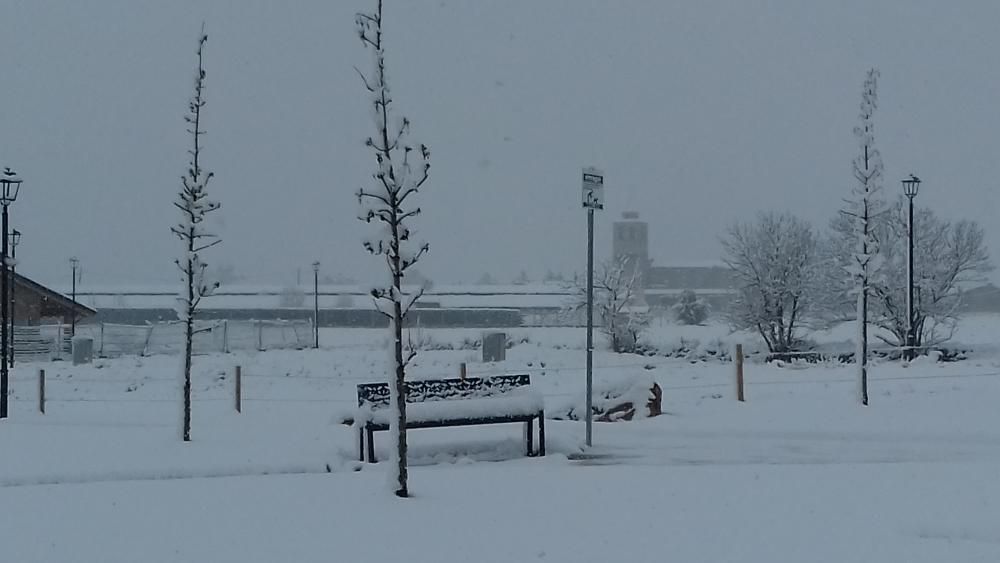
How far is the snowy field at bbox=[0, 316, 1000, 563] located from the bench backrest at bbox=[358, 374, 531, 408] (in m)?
0.63

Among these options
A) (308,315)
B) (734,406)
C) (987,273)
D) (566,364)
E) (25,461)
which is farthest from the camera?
(308,315)

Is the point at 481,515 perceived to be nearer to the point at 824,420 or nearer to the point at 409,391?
the point at 409,391

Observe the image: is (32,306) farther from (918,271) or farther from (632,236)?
(632,236)

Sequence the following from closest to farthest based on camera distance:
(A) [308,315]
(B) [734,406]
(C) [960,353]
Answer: (B) [734,406] → (C) [960,353] → (A) [308,315]

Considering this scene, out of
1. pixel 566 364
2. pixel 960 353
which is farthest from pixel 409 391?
pixel 960 353

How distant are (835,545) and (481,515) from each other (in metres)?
2.58

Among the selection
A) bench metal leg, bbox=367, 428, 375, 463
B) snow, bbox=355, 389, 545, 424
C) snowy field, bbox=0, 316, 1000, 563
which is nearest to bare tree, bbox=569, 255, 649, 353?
snowy field, bbox=0, 316, 1000, 563

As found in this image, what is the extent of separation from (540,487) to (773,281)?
3738cm

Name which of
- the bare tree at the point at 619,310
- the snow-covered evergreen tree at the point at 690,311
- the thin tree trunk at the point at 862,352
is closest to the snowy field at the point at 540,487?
the thin tree trunk at the point at 862,352

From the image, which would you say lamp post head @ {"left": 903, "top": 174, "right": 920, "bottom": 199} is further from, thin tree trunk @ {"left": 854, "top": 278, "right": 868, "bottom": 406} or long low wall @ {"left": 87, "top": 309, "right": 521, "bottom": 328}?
long low wall @ {"left": 87, "top": 309, "right": 521, "bottom": 328}

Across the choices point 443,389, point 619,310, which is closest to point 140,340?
point 619,310

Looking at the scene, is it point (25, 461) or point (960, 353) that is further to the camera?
point (960, 353)

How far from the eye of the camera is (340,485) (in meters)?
8.60

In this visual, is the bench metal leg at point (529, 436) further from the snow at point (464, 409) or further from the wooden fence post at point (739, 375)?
the wooden fence post at point (739, 375)
